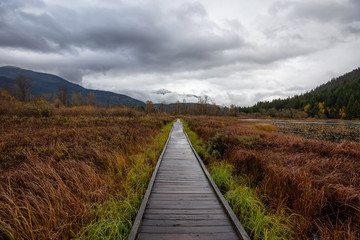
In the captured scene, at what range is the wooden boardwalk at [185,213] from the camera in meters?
2.75

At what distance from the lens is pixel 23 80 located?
48.0m

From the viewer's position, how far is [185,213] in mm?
3330

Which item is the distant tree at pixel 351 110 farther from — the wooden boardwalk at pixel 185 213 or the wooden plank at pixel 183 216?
the wooden plank at pixel 183 216

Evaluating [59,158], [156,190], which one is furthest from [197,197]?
[59,158]

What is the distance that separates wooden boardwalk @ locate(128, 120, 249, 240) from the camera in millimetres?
2750

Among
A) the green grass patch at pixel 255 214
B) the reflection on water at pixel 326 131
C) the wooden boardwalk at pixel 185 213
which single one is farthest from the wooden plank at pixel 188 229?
the reflection on water at pixel 326 131

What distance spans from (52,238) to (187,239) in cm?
224

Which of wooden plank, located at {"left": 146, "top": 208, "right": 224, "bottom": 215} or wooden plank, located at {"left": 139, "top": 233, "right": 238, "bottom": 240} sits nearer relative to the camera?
wooden plank, located at {"left": 139, "top": 233, "right": 238, "bottom": 240}

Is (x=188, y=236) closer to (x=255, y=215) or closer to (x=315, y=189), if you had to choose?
(x=255, y=215)

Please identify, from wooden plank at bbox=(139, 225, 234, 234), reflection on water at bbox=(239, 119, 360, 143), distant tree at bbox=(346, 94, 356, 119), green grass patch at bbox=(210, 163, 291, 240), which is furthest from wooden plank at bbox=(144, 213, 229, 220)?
distant tree at bbox=(346, 94, 356, 119)

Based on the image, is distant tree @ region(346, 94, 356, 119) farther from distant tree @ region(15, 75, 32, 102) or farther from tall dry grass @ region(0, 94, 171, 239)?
distant tree @ region(15, 75, 32, 102)

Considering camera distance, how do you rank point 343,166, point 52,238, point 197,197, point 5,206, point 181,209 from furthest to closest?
1. point 343,166
2. point 197,197
3. point 181,209
4. point 5,206
5. point 52,238

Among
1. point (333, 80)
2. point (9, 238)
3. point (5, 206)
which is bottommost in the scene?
point (9, 238)

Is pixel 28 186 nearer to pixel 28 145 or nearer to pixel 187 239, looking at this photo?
pixel 28 145
